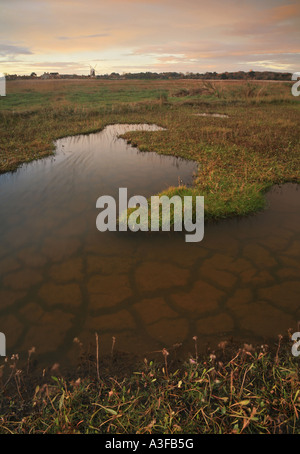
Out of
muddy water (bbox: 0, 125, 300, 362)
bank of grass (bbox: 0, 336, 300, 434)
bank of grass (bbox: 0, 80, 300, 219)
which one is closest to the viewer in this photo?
bank of grass (bbox: 0, 336, 300, 434)

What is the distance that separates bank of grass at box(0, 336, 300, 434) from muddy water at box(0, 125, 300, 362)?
0.33 meters

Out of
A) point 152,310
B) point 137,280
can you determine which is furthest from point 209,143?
point 152,310

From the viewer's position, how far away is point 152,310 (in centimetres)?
377

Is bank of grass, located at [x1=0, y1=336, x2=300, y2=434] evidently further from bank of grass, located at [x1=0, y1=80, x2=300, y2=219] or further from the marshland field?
bank of grass, located at [x1=0, y1=80, x2=300, y2=219]

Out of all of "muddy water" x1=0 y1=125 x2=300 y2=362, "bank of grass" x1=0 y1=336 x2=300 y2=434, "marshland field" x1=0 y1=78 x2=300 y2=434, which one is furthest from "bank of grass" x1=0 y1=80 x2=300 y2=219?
"bank of grass" x1=0 y1=336 x2=300 y2=434

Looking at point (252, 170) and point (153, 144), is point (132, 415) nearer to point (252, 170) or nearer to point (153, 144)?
point (252, 170)

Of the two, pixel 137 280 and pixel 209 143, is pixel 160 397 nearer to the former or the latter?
pixel 137 280

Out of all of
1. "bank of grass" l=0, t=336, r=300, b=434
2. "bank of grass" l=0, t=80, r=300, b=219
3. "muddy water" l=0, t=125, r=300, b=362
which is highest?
"bank of grass" l=0, t=80, r=300, b=219


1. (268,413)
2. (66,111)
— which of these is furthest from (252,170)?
(66,111)

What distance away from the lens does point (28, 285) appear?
4.25 meters

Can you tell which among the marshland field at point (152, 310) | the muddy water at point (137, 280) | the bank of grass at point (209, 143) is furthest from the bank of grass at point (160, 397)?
the bank of grass at point (209, 143)

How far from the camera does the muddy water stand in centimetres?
344
